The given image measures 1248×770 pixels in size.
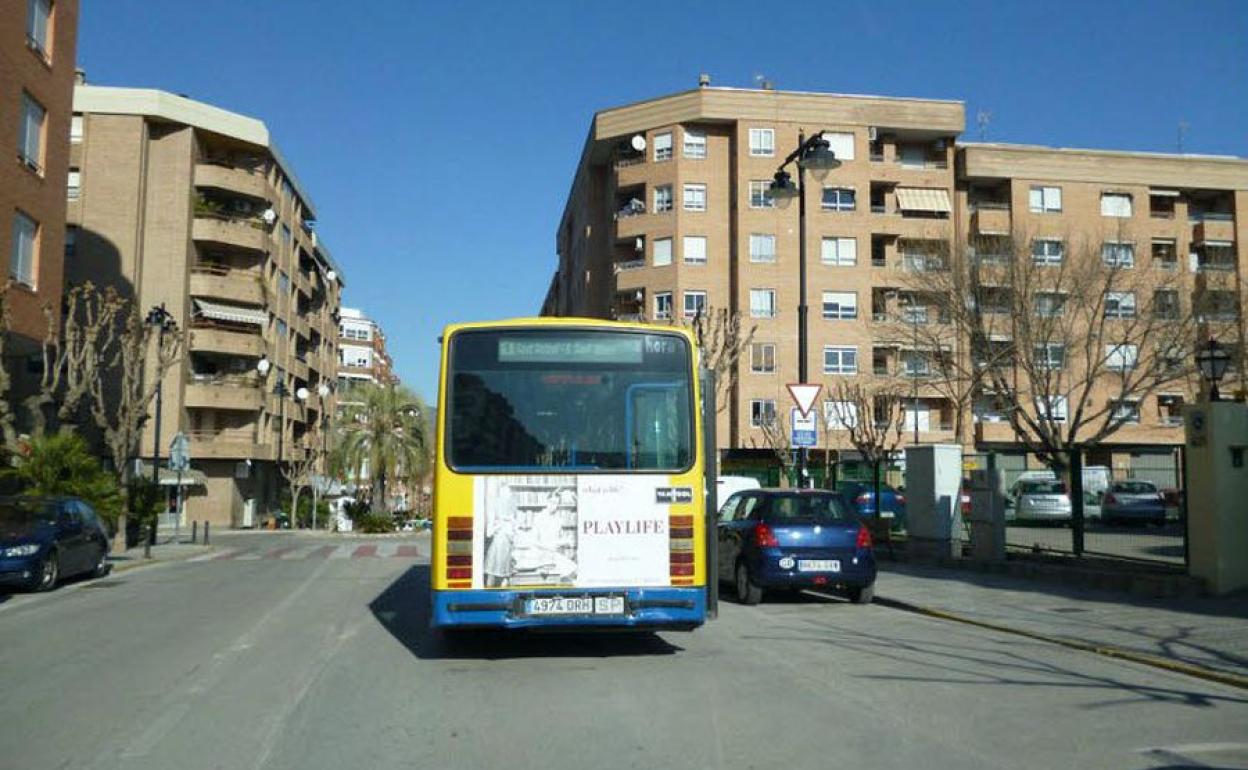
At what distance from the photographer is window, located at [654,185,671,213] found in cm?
5628

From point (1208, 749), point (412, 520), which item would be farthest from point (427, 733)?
point (412, 520)

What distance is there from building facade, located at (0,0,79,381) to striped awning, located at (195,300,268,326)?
95.6 feet

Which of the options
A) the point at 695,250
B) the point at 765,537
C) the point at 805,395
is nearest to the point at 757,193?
the point at 695,250

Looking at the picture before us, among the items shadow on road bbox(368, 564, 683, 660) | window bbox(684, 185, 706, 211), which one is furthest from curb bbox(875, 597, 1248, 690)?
window bbox(684, 185, 706, 211)

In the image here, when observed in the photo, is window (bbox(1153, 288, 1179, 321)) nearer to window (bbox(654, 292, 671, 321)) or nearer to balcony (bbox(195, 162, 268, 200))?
window (bbox(654, 292, 671, 321))

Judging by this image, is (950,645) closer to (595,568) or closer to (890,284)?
(595,568)

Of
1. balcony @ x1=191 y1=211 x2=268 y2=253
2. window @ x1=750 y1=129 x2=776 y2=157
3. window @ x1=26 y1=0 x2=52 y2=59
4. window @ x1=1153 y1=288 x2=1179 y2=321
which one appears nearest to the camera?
window @ x1=26 y1=0 x2=52 y2=59

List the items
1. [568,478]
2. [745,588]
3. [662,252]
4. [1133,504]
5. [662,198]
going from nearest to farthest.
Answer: [568,478] < [745,588] < [1133,504] < [662,252] < [662,198]

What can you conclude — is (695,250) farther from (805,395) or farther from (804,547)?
(804,547)

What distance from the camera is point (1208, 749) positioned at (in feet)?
21.6

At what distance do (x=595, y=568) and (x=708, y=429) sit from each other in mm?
1570

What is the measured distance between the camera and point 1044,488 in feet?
63.3

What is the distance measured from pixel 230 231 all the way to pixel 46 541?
44448mm

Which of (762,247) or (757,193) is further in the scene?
(757,193)
